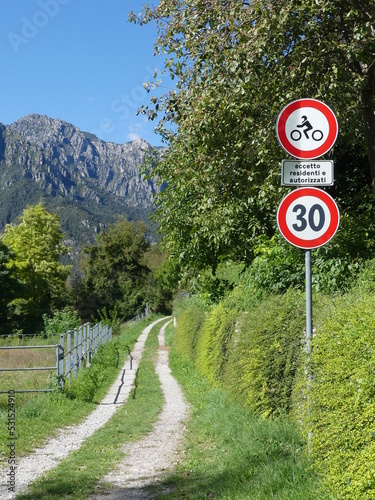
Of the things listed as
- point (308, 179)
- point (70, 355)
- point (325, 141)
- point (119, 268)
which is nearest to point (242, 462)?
point (308, 179)

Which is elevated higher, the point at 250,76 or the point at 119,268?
the point at 250,76

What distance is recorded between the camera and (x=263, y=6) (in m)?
9.33

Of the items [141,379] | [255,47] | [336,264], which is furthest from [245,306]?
[141,379]

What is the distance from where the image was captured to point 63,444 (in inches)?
363

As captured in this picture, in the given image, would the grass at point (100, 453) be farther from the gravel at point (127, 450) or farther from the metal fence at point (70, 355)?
the metal fence at point (70, 355)

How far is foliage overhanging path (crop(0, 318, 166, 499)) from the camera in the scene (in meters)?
6.87

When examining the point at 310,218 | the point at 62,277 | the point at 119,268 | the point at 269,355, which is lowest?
the point at 269,355

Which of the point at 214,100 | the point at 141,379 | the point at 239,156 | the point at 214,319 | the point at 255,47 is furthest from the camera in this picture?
the point at 141,379

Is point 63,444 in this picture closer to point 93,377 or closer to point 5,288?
point 93,377

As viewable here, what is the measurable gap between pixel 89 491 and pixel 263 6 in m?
7.71

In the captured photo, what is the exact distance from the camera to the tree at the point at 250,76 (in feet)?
30.3

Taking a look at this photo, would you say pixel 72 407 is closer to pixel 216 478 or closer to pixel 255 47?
pixel 216 478

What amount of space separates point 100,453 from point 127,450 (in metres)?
0.45

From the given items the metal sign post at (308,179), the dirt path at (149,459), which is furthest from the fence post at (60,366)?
the metal sign post at (308,179)
